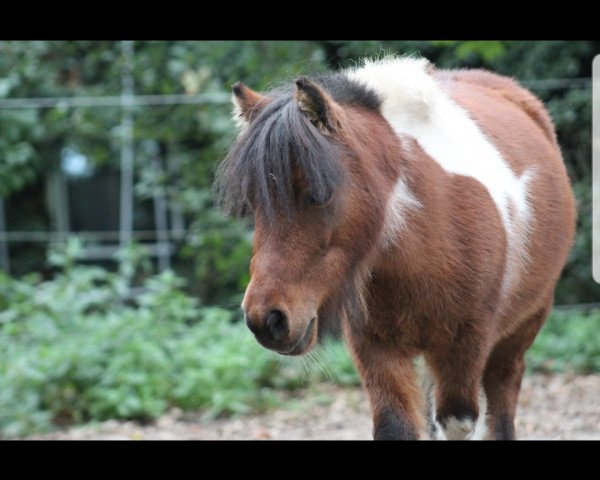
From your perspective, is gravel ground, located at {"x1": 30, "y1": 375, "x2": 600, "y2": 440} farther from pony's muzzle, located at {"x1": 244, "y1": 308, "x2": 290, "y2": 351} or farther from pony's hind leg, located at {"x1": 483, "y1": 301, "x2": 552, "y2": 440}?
pony's muzzle, located at {"x1": 244, "y1": 308, "x2": 290, "y2": 351}

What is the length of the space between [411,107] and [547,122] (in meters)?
1.83

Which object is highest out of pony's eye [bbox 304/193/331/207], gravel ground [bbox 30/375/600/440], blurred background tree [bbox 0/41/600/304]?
blurred background tree [bbox 0/41/600/304]

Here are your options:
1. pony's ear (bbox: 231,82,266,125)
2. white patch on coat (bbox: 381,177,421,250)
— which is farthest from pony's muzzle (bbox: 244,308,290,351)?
pony's ear (bbox: 231,82,266,125)

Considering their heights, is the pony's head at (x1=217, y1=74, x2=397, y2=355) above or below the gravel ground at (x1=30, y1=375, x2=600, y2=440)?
above

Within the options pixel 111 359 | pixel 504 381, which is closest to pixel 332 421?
pixel 111 359

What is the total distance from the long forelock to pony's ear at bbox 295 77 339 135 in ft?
0.11

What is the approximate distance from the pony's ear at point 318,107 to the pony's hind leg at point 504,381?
2030mm

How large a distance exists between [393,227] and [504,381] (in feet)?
5.87

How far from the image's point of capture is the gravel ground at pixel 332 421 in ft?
19.5

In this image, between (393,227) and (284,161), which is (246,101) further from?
(393,227)

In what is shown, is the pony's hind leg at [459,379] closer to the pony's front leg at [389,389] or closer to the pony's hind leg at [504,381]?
the pony's front leg at [389,389]

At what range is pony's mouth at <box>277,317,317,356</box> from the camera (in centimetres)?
286

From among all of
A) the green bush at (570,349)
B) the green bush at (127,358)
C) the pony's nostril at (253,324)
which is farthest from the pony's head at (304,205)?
the green bush at (570,349)

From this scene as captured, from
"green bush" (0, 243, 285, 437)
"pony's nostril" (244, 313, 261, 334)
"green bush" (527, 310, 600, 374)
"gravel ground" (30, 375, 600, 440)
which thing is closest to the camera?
"pony's nostril" (244, 313, 261, 334)
